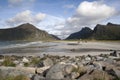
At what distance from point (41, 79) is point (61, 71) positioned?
63.2 inches

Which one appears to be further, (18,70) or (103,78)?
(18,70)

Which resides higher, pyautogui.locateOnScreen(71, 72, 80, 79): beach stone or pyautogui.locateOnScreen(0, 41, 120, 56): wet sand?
pyautogui.locateOnScreen(71, 72, 80, 79): beach stone

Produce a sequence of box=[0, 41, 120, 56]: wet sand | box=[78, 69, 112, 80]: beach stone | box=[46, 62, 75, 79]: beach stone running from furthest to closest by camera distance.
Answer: box=[0, 41, 120, 56]: wet sand
box=[46, 62, 75, 79]: beach stone
box=[78, 69, 112, 80]: beach stone

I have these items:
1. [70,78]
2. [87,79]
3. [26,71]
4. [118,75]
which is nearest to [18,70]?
[26,71]

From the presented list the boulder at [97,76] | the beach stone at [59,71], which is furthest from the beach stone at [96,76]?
the beach stone at [59,71]

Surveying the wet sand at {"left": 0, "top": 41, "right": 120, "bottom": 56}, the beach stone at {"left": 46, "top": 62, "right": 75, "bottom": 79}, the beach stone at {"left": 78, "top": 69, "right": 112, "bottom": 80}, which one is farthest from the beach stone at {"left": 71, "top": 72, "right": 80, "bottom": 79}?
the wet sand at {"left": 0, "top": 41, "right": 120, "bottom": 56}

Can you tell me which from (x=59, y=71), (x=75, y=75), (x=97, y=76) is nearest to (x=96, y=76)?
(x=97, y=76)

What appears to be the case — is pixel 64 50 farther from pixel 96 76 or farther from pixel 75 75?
pixel 96 76

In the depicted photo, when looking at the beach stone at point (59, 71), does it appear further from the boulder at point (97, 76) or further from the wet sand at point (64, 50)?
the wet sand at point (64, 50)

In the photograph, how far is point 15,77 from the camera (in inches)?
471

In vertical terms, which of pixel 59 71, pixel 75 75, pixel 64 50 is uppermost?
pixel 59 71

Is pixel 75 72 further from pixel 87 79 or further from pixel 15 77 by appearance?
pixel 15 77

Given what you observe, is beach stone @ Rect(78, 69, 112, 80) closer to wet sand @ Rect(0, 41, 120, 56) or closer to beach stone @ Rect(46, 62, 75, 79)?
beach stone @ Rect(46, 62, 75, 79)

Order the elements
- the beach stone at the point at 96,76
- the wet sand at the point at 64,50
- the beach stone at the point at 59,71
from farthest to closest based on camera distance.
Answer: the wet sand at the point at 64,50 < the beach stone at the point at 59,71 < the beach stone at the point at 96,76
